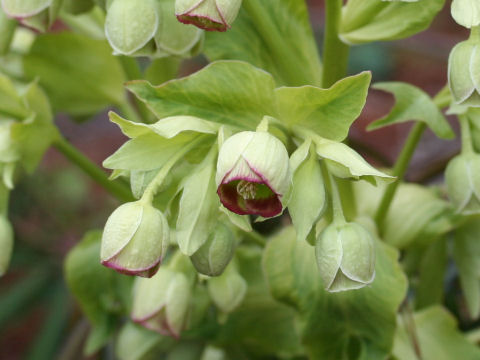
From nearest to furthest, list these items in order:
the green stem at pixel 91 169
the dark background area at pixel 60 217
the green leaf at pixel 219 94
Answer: the green leaf at pixel 219 94 < the green stem at pixel 91 169 < the dark background area at pixel 60 217

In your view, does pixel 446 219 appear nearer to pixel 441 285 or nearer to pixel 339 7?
pixel 441 285

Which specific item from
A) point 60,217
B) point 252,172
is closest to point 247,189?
point 252,172

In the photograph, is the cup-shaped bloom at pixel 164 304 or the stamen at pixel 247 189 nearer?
the stamen at pixel 247 189

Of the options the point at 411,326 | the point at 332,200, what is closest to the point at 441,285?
the point at 411,326

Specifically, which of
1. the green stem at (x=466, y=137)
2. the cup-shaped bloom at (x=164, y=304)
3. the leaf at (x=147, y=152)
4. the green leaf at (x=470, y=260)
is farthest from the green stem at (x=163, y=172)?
the green leaf at (x=470, y=260)

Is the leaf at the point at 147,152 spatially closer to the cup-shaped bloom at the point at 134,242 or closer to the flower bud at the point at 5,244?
the cup-shaped bloom at the point at 134,242

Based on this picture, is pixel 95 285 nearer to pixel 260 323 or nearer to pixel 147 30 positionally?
pixel 260 323

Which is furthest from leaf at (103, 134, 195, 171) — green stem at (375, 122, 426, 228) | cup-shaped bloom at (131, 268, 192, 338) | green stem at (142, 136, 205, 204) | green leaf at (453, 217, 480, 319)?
green leaf at (453, 217, 480, 319)

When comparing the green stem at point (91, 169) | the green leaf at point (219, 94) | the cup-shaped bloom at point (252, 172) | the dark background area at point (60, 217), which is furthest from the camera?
the dark background area at point (60, 217)
